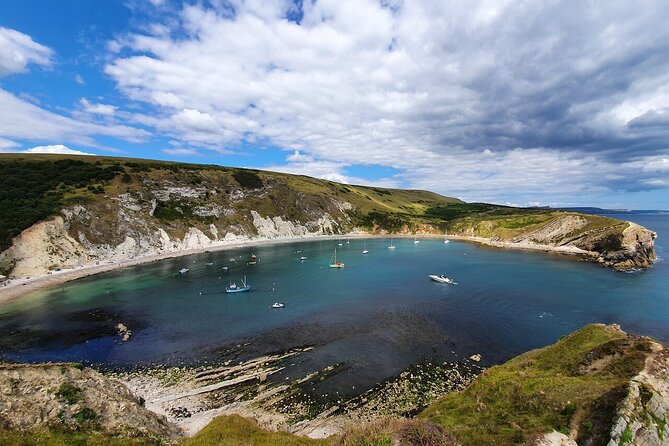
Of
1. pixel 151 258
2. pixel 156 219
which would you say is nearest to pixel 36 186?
pixel 156 219

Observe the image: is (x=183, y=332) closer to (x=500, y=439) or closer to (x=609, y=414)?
(x=500, y=439)

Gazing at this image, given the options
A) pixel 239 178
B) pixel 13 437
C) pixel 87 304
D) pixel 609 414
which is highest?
pixel 239 178

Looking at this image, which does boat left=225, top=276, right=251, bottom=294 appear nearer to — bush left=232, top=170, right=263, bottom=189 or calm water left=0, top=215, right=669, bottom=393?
calm water left=0, top=215, right=669, bottom=393

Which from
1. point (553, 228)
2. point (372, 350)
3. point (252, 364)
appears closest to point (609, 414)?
point (372, 350)

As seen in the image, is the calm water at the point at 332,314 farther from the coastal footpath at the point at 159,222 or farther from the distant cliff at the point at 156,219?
the distant cliff at the point at 156,219

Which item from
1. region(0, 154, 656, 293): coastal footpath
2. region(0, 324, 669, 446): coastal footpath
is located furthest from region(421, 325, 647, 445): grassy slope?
region(0, 154, 656, 293): coastal footpath

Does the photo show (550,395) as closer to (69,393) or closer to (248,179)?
(69,393)

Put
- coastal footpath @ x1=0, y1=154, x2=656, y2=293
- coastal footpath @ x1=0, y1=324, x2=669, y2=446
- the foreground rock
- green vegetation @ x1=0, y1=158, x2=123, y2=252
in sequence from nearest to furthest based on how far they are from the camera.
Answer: coastal footpath @ x1=0, y1=324, x2=669, y2=446 < the foreground rock < green vegetation @ x1=0, y1=158, x2=123, y2=252 < coastal footpath @ x1=0, y1=154, x2=656, y2=293
